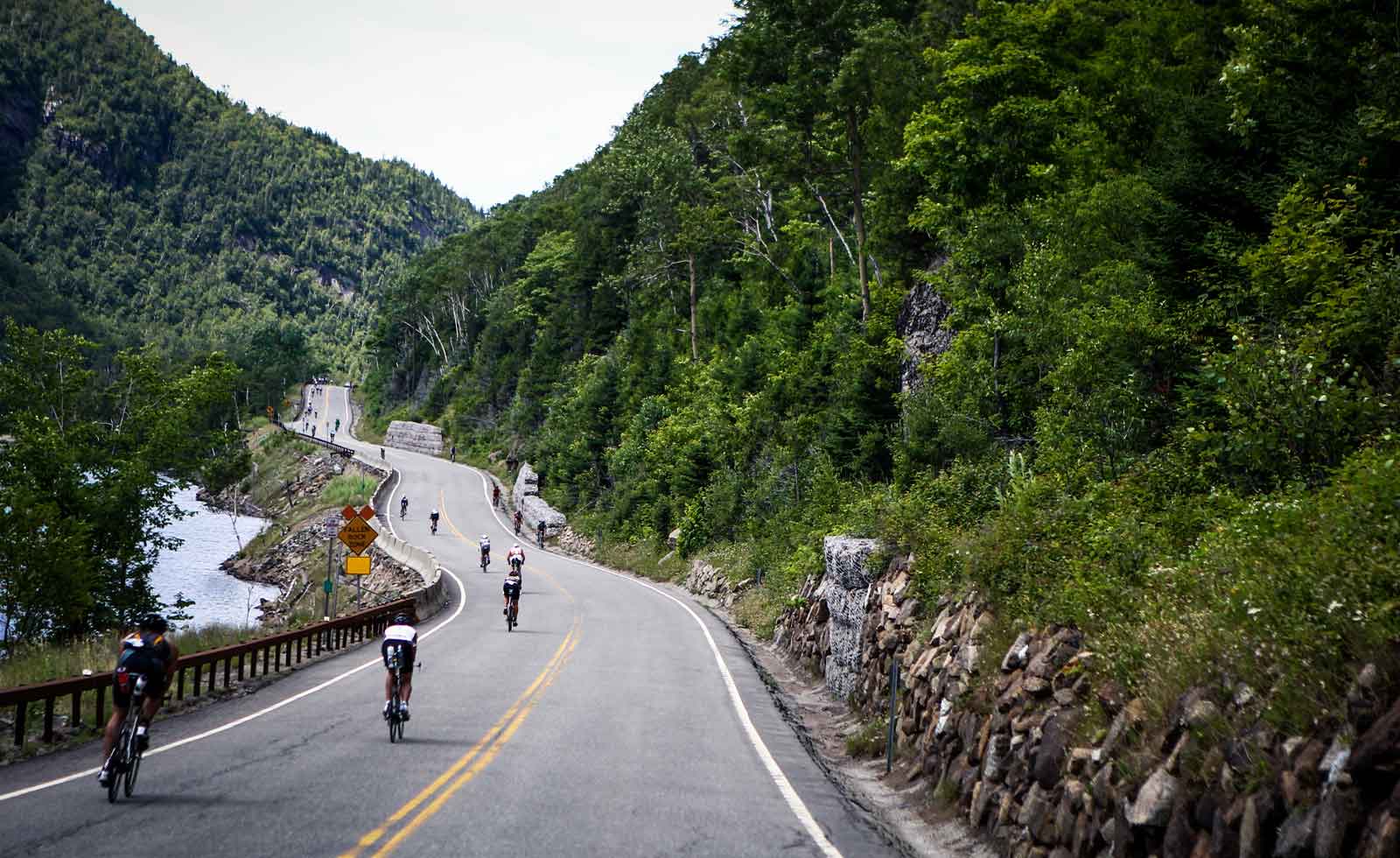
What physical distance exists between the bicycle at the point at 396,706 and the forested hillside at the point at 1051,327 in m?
7.54

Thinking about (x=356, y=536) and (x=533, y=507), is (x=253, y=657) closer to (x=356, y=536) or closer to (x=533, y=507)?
(x=356, y=536)

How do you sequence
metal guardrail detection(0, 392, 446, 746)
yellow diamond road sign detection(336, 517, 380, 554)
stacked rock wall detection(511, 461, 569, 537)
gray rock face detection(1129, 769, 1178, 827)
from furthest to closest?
stacked rock wall detection(511, 461, 569, 537) → yellow diamond road sign detection(336, 517, 380, 554) → metal guardrail detection(0, 392, 446, 746) → gray rock face detection(1129, 769, 1178, 827)

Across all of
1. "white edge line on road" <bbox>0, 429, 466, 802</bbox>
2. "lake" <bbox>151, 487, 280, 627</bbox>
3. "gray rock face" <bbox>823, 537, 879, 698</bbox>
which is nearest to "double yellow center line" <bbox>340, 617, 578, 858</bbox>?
"white edge line on road" <bbox>0, 429, 466, 802</bbox>

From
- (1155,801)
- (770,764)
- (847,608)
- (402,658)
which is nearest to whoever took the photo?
(1155,801)

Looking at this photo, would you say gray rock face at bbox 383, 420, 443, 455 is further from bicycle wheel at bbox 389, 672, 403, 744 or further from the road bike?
bicycle wheel at bbox 389, 672, 403, 744

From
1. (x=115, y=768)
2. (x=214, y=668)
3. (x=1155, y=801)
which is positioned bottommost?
(x=214, y=668)

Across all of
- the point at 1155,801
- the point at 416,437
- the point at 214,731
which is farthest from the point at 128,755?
the point at 416,437

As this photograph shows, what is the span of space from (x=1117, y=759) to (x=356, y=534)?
19321 mm

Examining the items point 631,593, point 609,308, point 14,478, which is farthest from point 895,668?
point 609,308

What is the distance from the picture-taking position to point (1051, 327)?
18.1 meters

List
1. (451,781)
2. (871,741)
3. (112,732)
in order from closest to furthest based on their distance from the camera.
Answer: (112,732) < (451,781) < (871,741)

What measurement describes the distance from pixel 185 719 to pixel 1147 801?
12.2 meters

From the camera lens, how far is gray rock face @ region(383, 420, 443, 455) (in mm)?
91375

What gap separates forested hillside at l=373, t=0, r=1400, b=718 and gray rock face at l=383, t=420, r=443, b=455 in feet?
110
